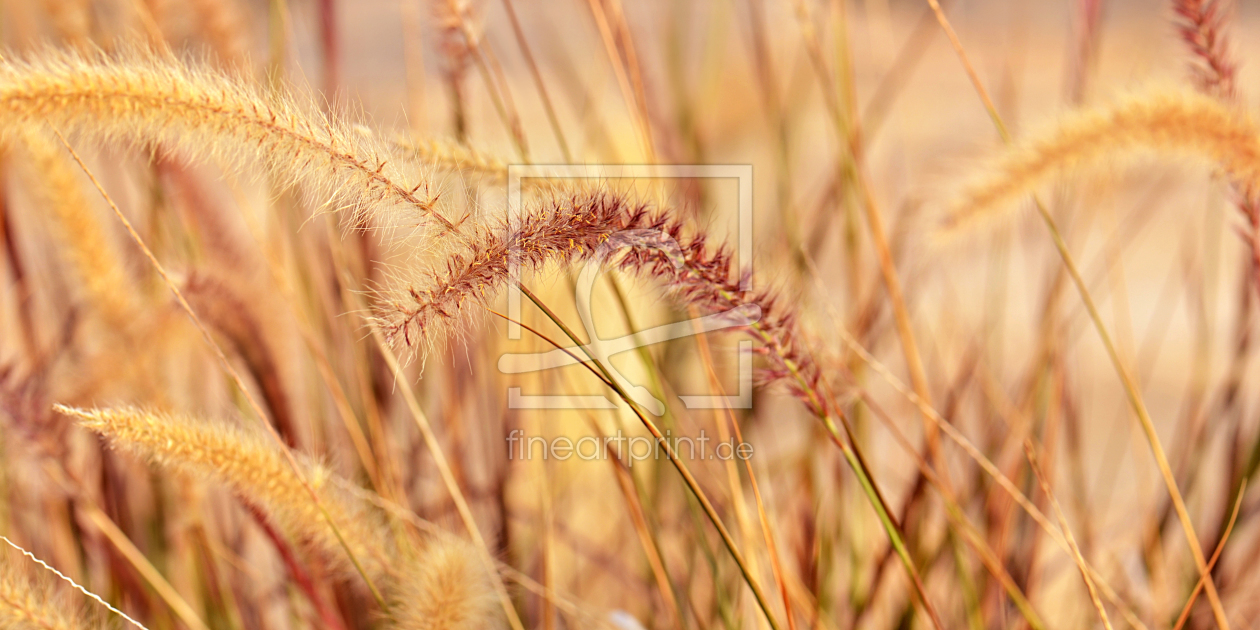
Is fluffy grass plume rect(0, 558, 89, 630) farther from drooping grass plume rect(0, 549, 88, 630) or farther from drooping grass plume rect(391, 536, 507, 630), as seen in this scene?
drooping grass plume rect(391, 536, 507, 630)

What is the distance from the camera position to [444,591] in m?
0.47

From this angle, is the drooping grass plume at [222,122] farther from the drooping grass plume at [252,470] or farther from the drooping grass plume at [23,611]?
the drooping grass plume at [23,611]

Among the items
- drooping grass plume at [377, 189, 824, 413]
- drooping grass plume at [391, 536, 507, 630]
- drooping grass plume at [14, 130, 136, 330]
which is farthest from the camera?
drooping grass plume at [14, 130, 136, 330]

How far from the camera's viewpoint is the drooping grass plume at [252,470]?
41 cm

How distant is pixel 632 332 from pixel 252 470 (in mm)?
269

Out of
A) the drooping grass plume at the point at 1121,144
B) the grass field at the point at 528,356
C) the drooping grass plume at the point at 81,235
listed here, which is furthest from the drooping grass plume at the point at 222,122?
the drooping grass plume at the point at 1121,144

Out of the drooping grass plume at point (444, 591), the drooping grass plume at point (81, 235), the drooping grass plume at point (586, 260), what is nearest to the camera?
the drooping grass plume at point (586, 260)

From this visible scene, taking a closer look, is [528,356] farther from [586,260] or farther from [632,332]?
[586,260]

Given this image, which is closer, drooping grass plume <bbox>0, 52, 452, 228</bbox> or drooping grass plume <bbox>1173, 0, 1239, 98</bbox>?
drooping grass plume <bbox>0, 52, 452, 228</bbox>

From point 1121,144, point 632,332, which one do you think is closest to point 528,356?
point 632,332

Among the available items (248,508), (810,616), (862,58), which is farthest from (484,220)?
(862,58)

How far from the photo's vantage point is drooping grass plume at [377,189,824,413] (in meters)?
0.34

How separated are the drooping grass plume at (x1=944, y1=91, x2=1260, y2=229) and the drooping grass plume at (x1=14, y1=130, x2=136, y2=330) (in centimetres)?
75

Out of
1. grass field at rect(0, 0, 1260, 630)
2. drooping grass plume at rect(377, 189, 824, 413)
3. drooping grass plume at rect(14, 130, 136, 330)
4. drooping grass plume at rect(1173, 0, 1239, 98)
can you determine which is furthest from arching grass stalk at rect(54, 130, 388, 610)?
drooping grass plume at rect(1173, 0, 1239, 98)
